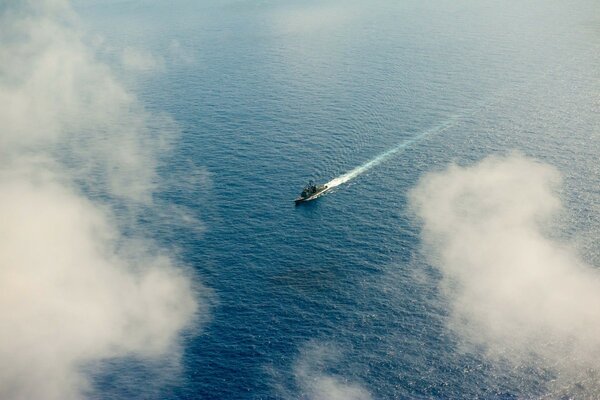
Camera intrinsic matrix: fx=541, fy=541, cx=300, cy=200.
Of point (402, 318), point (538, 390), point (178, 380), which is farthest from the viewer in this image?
point (402, 318)

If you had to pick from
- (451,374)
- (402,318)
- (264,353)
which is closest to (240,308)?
(264,353)

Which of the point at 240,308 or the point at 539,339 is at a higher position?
the point at 240,308

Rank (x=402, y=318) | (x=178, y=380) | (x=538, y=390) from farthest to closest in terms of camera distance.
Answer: (x=402, y=318) → (x=178, y=380) → (x=538, y=390)

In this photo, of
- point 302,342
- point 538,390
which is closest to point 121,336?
point 302,342

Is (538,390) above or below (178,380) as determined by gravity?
below

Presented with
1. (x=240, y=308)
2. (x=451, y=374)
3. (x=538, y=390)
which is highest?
(x=240, y=308)

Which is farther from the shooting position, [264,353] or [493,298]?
[493,298]

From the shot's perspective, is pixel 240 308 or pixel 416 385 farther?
pixel 240 308

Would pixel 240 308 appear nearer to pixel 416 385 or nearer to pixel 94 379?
pixel 94 379

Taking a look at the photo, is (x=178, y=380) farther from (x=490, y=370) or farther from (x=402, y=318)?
(x=490, y=370)
